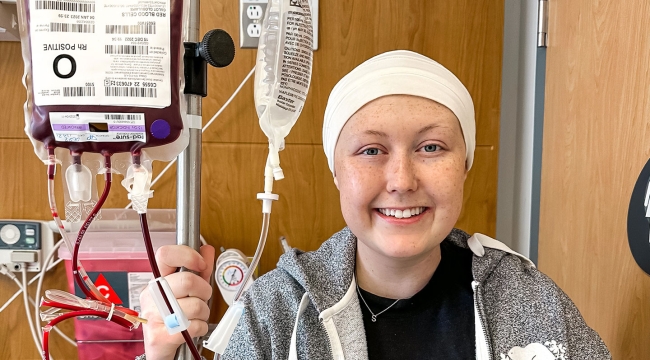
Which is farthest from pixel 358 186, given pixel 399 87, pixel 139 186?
pixel 139 186

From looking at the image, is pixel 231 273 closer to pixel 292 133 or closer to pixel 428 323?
pixel 292 133

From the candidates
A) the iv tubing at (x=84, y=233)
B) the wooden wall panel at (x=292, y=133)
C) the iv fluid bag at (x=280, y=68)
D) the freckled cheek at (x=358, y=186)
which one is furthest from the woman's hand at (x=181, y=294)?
the wooden wall panel at (x=292, y=133)

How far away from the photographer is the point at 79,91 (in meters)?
0.64

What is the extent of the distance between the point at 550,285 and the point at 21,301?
4.85ft

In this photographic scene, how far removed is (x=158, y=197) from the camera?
1552 millimetres

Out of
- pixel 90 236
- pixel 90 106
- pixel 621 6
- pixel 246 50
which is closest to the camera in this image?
pixel 90 106

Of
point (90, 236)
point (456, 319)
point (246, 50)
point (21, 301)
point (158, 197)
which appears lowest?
point (21, 301)

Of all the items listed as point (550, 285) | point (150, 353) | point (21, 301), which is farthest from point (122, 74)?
point (21, 301)

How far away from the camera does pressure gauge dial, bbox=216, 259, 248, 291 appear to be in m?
1.44

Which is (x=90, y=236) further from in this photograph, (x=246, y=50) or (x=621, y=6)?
(x=621, y=6)

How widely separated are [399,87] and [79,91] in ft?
1.93

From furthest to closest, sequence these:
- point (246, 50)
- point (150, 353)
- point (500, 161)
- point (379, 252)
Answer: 1. point (500, 161)
2. point (246, 50)
3. point (379, 252)
4. point (150, 353)

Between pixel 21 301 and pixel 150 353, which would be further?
pixel 21 301

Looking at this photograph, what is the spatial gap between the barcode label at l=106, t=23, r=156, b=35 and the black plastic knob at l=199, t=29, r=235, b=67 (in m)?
0.07
